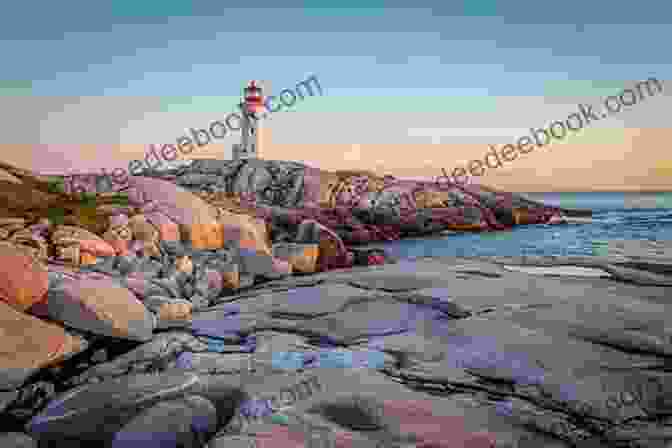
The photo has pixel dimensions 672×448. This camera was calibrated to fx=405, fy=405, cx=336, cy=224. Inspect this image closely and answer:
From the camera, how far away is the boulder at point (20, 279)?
4102 millimetres

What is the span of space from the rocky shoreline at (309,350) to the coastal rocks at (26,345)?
0.04 feet

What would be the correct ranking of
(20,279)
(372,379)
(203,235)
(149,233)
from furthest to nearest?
(203,235)
(149,233)
(20,279)
(372,379)

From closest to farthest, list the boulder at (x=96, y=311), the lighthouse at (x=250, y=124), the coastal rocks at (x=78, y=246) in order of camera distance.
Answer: the boulder at (x=96, y=311), the coastal rocks at (x=78, y=246), the lighthouse at (x=250, y=124)

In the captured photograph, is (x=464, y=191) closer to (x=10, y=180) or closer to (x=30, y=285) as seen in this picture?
(x=10, y=180)

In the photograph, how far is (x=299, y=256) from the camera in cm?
1009

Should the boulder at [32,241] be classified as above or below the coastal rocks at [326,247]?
above

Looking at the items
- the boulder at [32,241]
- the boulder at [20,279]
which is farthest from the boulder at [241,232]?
the boulder at [20,279]

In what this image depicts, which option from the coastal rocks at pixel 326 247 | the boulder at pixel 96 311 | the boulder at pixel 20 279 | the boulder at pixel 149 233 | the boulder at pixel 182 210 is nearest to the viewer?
the boulder at pixel 20 279

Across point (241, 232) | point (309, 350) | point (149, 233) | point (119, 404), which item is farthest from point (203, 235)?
point (119, 404)

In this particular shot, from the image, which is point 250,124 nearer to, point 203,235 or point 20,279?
point 203,235

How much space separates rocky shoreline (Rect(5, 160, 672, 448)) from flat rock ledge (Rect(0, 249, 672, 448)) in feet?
0.05

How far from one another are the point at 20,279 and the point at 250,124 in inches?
1329

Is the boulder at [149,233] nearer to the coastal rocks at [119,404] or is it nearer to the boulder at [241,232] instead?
the boulder at [241,232]

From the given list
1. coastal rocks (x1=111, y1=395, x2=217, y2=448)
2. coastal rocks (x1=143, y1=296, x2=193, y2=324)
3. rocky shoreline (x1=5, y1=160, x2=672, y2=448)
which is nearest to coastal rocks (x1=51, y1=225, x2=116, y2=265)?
rocky shoreline (x1=5, y1=160, x2=672, y2=448)
